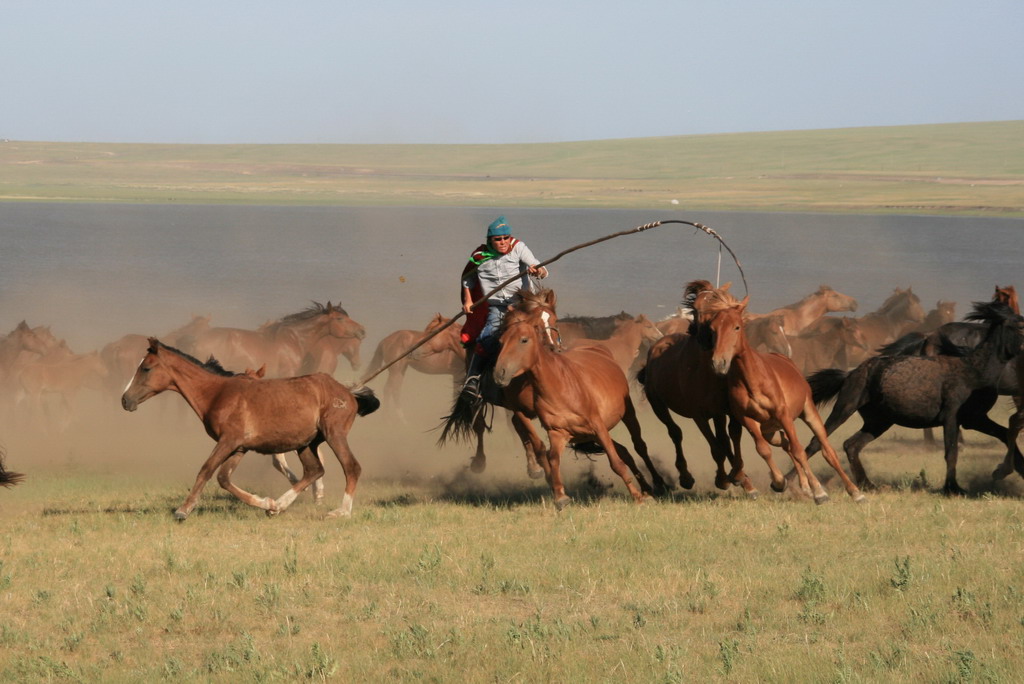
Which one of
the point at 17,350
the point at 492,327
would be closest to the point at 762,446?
the point at 492,327

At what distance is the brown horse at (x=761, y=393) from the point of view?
11323 mm

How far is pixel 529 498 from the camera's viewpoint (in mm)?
12828

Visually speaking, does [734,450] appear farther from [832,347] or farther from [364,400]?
[832,347]

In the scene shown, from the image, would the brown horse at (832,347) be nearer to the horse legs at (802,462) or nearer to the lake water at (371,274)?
the lake water at (371,274)

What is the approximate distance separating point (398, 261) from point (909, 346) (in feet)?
177

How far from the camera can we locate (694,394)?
12.4 m

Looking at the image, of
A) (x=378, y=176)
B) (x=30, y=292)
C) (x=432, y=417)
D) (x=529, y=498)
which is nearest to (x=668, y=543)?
(x=529, y=498)

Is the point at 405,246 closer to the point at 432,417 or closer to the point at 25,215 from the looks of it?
the point at 25,215

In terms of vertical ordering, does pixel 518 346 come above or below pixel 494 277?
below

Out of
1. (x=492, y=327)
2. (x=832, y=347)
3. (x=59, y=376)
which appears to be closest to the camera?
(x=492, y=327)

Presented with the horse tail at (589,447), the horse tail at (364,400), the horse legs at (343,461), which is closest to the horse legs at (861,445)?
the horse tail at (589,447)

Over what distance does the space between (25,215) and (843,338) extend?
93.3 m

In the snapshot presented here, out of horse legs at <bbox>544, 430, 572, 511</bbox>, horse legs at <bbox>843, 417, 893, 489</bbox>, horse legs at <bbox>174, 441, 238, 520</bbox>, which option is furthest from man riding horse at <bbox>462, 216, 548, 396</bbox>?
horse legs at <bbox>843, 417, 893, 489</bbox>

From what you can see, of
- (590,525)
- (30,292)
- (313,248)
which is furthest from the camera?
(313,248)
